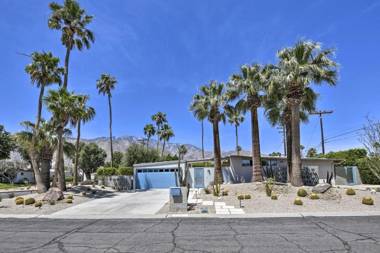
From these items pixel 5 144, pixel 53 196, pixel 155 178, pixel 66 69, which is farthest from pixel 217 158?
pixel 5 144

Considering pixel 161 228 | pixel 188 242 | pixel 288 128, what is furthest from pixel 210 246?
pixel 288 128

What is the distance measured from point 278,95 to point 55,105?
1707cm

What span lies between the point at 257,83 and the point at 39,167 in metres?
19.3

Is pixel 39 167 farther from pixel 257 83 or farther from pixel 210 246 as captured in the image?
pixel 210 246

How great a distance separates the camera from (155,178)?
1458 inches

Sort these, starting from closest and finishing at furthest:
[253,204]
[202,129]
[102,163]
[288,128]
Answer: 1. [253,204]
2. [288,128]
3. [102,163]
4. [202,129]

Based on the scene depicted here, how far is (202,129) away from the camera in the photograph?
233 ft

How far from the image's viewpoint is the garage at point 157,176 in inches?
1443

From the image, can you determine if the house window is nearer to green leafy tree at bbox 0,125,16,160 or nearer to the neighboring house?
the neighboring house

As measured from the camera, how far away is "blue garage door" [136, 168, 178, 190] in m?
36.7

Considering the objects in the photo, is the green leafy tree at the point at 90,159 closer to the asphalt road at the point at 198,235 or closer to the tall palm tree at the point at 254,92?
the tall palm tree at the point at 254,92

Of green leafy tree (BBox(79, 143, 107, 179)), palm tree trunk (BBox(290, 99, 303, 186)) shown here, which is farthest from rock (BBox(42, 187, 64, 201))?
green leafy tree (BBox(79, 143, 107, 179))

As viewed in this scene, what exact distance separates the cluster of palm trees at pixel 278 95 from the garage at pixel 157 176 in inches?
325

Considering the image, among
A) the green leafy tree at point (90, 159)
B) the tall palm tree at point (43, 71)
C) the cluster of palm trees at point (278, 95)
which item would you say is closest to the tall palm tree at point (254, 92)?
the cluster of palm trees at point (278, 95)
